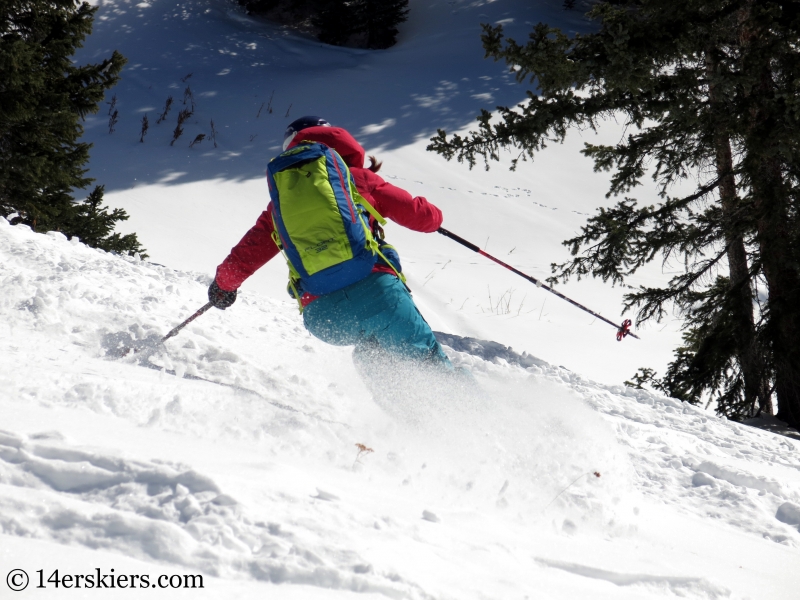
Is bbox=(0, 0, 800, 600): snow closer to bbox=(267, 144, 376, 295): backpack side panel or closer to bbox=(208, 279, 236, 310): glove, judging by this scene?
bbox=(208, 279, 236, 310): glove

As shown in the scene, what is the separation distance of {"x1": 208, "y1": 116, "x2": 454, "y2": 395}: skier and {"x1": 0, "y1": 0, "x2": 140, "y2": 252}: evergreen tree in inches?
173

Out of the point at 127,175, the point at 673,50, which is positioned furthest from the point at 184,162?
the point at 673,50

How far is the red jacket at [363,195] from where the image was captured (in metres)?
3.64

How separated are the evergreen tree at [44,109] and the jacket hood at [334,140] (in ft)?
14.5

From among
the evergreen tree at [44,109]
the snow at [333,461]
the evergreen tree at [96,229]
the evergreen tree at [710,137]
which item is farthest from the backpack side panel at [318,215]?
the evergreen tree at [96,229]

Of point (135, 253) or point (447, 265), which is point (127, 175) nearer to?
point (135, 253)

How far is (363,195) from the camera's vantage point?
11.9 feet

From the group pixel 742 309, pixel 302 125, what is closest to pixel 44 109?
pixel 302 125

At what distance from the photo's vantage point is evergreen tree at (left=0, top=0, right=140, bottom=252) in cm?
654

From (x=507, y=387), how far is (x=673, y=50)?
404 cm

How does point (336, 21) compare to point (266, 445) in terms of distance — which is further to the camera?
point (336, 21)

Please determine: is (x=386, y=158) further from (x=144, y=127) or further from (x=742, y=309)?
(x=742, y=309)

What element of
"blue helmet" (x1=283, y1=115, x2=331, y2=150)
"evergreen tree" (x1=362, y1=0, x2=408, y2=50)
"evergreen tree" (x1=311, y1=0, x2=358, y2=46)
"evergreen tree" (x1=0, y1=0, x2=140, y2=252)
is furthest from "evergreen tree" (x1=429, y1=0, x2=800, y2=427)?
"evergreen tree" (x1=311, y1=0, x2=358, y2=46)

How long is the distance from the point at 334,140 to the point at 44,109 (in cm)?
477
